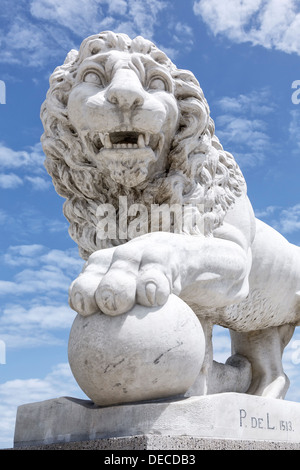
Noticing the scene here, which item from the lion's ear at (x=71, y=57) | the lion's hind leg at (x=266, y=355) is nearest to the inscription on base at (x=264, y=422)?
the lion's hind leg at (x=266, y=355)

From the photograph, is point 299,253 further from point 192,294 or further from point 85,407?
point 85,407

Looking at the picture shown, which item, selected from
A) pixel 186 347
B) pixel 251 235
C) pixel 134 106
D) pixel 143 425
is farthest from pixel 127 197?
pixel 143 425

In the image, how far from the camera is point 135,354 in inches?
106

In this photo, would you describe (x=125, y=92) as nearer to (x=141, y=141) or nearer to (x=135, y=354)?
(x=141, y=141)

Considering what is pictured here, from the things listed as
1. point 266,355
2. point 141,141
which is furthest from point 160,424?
point 266,355

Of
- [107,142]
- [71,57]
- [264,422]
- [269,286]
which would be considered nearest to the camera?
[264,422]

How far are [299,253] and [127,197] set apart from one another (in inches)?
66.7

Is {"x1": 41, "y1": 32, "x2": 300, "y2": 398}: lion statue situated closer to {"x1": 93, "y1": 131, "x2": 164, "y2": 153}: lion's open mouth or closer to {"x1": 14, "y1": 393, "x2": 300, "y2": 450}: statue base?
{"x1": 93, "y1": 131, "x2": 164, "y2": 153}: lion's open mouth

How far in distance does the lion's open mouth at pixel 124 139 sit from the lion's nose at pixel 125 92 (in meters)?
0.18

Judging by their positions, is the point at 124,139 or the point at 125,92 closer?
the point at 125,92

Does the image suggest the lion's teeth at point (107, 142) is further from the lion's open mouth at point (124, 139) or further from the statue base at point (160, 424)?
the statue base at point (160, 424)

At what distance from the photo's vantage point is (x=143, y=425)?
8.69ft

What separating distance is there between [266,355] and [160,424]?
220 cm

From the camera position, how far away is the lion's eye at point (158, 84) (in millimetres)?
3662
